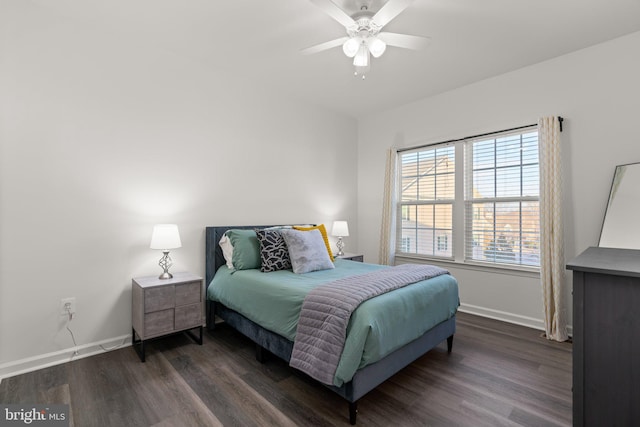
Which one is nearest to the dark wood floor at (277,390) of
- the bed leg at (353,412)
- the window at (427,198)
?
the bed leg at (353,412)

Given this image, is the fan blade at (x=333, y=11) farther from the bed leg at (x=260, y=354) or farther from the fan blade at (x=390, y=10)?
the bed leg at (x=260, y=354)

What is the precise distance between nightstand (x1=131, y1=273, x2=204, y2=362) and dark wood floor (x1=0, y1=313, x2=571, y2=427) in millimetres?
202

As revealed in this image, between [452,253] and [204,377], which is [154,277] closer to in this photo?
[204,377]

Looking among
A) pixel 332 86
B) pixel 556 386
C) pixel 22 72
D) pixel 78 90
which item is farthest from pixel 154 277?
pixel 556 386

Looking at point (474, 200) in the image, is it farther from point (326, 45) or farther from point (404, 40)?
point (326, 45)

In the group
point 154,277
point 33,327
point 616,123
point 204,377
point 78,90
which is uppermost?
point 78,90

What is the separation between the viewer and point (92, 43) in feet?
8.41

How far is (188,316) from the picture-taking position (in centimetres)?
266

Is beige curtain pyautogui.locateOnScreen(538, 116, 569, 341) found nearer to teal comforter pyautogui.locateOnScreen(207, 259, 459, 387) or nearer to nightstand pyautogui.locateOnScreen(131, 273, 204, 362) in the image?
teal comforter pyautogui.locateOnScreen(207, 259, 459, 387)

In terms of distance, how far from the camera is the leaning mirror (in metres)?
2.50

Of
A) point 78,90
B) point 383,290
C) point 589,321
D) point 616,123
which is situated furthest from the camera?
point 616,123

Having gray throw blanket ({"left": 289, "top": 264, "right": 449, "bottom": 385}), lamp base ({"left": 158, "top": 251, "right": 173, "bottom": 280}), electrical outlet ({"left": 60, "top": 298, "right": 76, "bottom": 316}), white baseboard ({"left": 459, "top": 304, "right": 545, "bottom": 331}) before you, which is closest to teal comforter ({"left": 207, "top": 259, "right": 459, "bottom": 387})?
gray throw blanket ({"left": 289, "top": 264, "right": 449, "bottom": 385})

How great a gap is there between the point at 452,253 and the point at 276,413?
2870mm

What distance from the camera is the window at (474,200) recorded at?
3.27 metres
